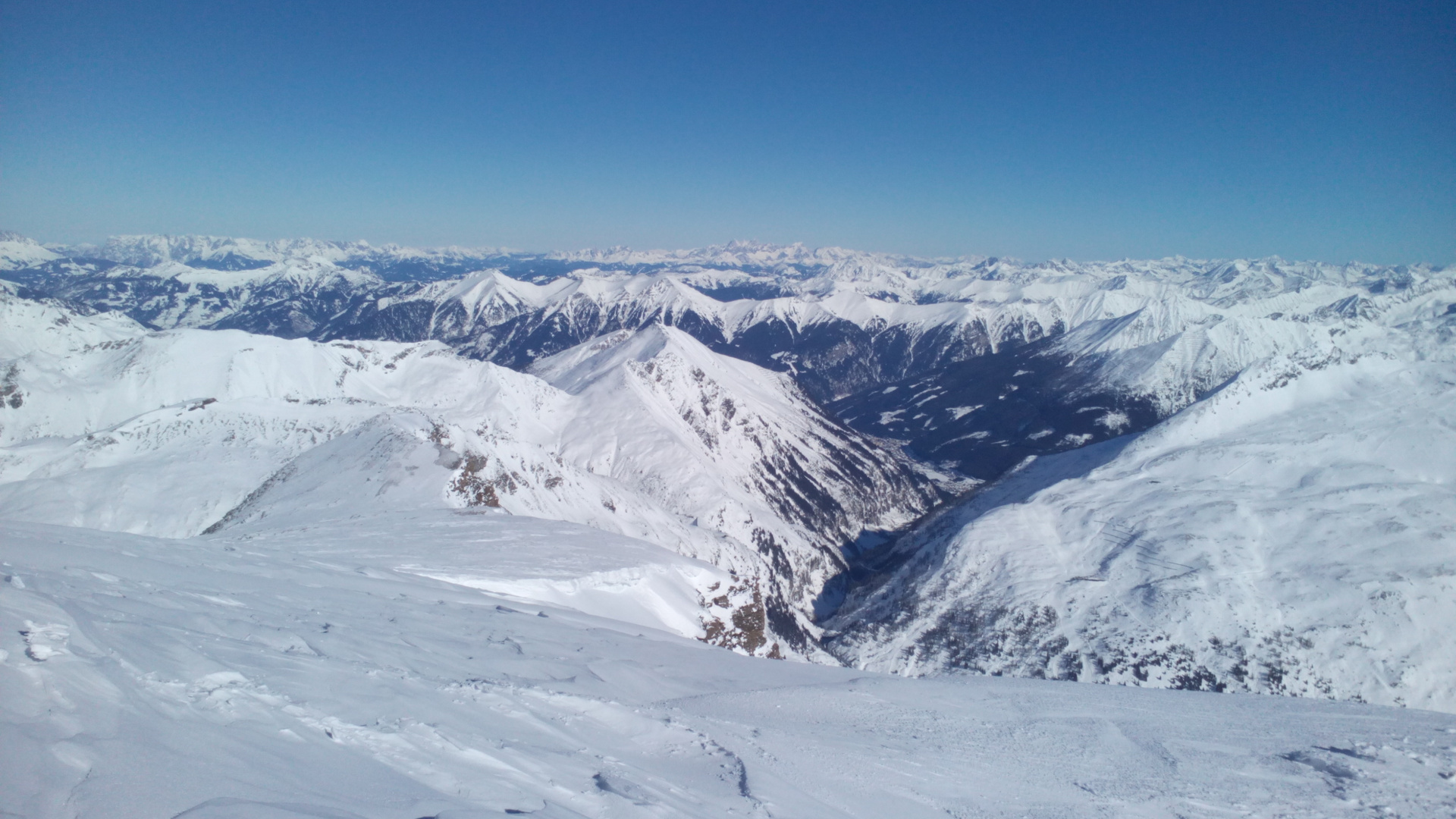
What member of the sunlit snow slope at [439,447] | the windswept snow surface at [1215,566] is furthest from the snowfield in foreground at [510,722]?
the windswept snow surface at [1215,566]

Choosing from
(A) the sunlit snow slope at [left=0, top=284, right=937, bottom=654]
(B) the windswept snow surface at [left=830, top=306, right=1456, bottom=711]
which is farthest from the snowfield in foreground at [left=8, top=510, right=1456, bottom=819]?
(B) the windswept snow surface at [left=830, top=306, right=1456, bottom=711]

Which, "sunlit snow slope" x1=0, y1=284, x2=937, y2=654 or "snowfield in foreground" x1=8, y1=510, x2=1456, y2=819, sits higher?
"snowfield in foreground" x1=8, y1=510, x2=1456, y2=819

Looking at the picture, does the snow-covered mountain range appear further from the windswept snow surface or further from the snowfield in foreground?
the snowfield in foreground

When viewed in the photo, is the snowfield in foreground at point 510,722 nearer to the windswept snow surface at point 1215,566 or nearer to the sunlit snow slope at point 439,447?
the sunlit snow slope at point 439,447

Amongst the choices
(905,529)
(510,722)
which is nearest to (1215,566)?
(905,529)

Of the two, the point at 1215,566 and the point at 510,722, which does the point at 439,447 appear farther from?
the point at 1215,566

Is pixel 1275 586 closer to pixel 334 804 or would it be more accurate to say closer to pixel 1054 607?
pixel 1054 607
